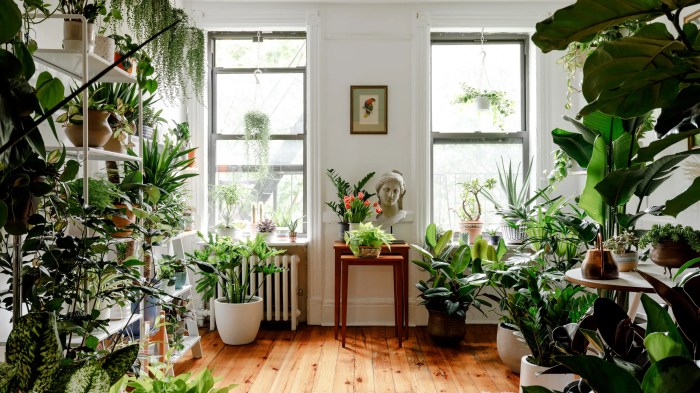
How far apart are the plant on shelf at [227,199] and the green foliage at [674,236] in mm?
3086

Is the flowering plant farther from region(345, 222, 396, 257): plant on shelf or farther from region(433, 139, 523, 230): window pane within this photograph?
region(433, 139, 523, 230): window pane

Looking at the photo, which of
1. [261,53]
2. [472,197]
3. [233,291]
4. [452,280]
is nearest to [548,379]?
[452,280]

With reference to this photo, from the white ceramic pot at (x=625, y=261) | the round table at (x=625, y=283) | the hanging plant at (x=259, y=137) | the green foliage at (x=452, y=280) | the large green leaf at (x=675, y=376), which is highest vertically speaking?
the hanging plant at (x=259, y=137)

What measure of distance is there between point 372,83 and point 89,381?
3.91 meters

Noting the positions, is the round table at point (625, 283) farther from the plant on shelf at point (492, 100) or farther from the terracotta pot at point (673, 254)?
the plant on shelf at point (492, 100)

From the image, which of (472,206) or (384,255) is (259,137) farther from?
(472,206)

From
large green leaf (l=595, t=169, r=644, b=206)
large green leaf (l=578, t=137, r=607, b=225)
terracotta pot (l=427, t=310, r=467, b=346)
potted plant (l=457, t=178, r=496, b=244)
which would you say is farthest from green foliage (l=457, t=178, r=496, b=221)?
large green leaf (l=595, t=169, r=644, b=206)

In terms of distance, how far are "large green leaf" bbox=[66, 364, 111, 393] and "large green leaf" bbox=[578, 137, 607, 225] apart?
2.37 meters

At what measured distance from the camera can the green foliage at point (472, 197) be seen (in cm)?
419

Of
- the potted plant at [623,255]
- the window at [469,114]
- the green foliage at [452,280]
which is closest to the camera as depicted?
the potted plant at [623,255]

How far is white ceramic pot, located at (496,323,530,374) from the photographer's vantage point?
3037mm

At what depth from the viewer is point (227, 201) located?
4.18 meters

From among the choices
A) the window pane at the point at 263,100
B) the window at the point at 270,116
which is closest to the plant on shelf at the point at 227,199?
the window at the point at 270,116

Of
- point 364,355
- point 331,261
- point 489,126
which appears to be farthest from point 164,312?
point 489,126
